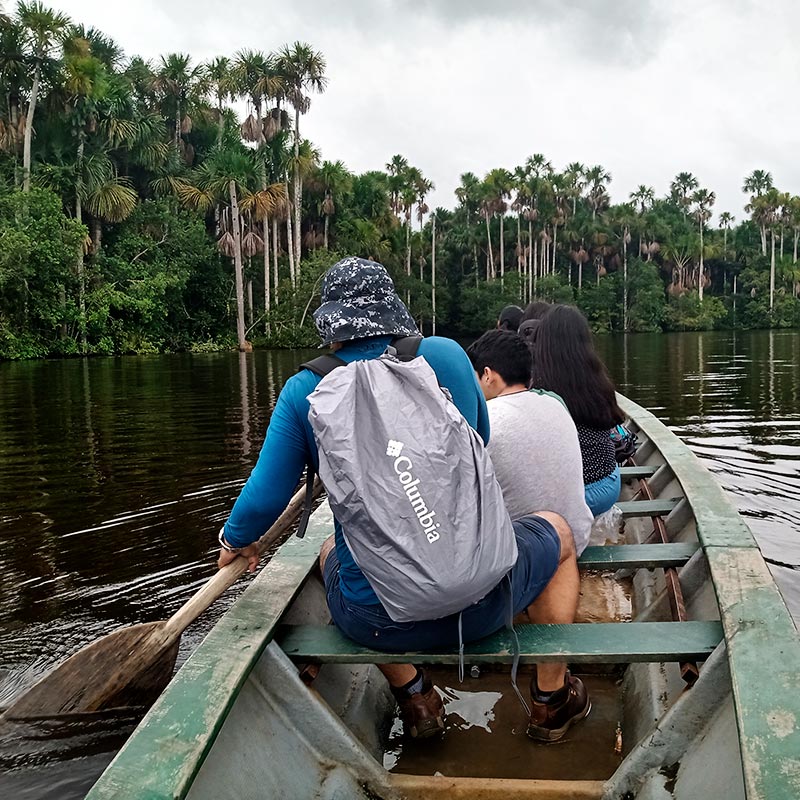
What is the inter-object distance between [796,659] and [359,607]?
3.79ft

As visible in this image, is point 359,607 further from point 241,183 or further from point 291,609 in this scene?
point 241,183

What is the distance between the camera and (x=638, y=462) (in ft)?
18.7

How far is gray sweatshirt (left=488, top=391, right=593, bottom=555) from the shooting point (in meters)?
2.67

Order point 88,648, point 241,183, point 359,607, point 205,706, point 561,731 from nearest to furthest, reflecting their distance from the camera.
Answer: point 205,706 < point 359,607 < point 561,731 < point 88,648 < point 241,183

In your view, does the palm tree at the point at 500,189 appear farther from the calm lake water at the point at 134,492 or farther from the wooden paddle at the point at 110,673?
the wooden paddle at the point at 110,673

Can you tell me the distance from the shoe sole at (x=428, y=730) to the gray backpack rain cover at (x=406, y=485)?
2.48 feet

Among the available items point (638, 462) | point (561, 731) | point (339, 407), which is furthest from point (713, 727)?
point (638, 462)

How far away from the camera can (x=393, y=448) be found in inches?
73.6

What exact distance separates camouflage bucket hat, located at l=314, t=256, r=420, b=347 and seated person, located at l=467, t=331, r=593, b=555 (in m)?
0.66

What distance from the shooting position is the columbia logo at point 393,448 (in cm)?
187

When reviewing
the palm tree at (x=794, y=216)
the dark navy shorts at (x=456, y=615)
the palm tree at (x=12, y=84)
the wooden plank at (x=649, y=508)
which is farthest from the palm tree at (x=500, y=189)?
the dark navy shorts at (x=456, y=615)

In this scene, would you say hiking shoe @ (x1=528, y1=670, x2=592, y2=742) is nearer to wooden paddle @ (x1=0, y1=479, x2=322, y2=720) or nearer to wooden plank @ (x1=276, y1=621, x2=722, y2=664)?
wooden plank @ (x1=276, y1=621, x2=722, y2=664)

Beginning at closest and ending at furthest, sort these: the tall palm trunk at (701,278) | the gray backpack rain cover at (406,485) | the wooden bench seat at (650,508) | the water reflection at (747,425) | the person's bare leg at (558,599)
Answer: the gray backpack rain cover at (406,485)
the person's bare leg at (558,599)
the wooden bench seat at (650,508)
the water reflection at (747,425)
the tall palm trunk at (701,278)

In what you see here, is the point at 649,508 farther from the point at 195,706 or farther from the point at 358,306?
the point at 195,706
